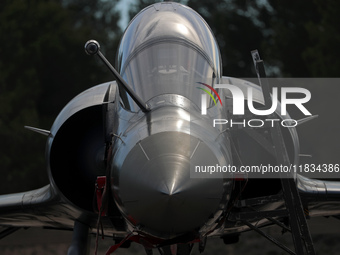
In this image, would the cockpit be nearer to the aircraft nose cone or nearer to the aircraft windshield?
the aircraft windshield

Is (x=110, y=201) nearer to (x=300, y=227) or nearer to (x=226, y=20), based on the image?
(x=300, y=227)

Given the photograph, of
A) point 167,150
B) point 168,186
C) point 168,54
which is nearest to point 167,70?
point 168,54

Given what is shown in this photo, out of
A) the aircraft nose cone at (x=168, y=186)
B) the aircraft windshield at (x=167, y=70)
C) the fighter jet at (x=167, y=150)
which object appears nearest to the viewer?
the aircraft nose cone at (x=168, y=186)

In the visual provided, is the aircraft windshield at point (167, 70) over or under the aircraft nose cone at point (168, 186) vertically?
over

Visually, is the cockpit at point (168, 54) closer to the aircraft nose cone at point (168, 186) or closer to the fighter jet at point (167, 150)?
the fighter jet at point (167, 150)

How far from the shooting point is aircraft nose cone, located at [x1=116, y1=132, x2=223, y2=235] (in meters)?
5.32

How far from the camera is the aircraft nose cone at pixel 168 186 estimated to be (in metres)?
5.32

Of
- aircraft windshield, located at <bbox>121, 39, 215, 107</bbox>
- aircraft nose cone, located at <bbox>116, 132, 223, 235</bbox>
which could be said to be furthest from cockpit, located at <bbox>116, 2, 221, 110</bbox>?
aircraft nose cone, located at <bbox>116, 132, 223, 235</bbox>

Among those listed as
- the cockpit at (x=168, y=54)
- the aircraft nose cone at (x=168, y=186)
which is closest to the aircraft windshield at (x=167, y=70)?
the cockpit at (x=168, y=54)

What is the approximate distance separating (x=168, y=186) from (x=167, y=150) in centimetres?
27

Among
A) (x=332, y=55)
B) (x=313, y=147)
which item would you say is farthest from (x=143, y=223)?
(x=332, y=55)

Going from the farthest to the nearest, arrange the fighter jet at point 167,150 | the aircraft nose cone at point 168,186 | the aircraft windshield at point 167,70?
1. the aircraft windshield at point 167,70
2. the fighter jet at point 167,150
3. the aircraft nose cone at point 168,186

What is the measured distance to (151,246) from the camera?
6.21 metres

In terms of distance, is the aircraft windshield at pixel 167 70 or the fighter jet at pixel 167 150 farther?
the aircraft windshield at pixel 167 70
